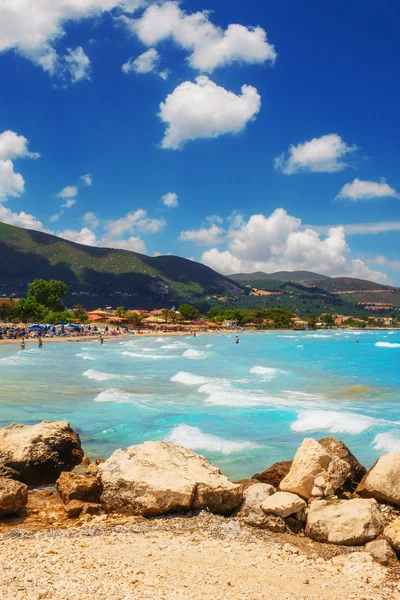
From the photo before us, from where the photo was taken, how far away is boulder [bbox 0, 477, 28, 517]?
880 cm

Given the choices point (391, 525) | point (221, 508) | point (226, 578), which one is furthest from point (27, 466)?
point (391, 525)

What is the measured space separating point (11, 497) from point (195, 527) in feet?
11.5

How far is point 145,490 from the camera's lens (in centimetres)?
891

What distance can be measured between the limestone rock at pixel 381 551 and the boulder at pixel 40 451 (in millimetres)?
7535

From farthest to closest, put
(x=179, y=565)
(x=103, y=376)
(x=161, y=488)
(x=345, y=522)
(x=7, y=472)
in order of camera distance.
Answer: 1. (x=103, y=376)
2. (x=7, y=472)
3. (x=161, y=488)
4. (x=345, y=522)
5. (x=179, y=565)

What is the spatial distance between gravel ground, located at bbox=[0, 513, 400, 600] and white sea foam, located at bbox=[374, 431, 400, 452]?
27.0ft

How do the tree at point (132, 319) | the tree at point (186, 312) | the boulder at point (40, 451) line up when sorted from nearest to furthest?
the boulder at point (40, 451) < the tree at point (132, 319) < the tree at point (186, 312)

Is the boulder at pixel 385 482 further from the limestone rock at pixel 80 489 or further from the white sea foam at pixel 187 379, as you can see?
the white sea foam at pixel 187 379

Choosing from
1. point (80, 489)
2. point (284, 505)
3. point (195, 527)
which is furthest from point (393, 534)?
point (80, 489)

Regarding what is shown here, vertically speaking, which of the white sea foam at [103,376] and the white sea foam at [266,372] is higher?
the white sea foam at [266,372]

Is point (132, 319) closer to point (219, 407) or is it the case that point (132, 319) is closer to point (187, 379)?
point (187, 379)

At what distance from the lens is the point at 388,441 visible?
15.7m

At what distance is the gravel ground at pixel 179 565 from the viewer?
5.81 m

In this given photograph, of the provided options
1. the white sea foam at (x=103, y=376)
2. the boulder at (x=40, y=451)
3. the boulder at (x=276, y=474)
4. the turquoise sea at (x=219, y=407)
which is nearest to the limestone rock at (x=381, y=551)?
the boulder at (x=276, y=474)
